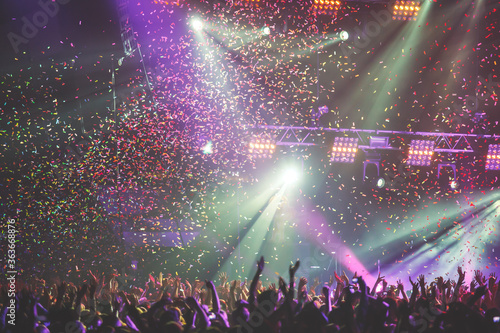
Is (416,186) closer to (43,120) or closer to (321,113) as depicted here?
(321,113)

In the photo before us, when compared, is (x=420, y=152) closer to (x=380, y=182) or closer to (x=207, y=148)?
(x=380, y=182)

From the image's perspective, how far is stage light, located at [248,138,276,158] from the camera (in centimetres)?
713

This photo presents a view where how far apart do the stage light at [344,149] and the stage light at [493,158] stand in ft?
8.61

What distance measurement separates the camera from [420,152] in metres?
7.51

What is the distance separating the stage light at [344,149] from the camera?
24.0 feet

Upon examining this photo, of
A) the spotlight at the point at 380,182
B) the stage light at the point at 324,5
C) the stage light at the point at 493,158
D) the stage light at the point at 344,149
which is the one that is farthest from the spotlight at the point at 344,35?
the stage light at the point at 493,158

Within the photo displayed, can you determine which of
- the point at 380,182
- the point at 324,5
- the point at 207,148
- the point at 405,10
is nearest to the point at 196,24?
the point at 207,148

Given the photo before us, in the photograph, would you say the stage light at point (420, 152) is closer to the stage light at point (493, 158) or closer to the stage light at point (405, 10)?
the stage light at point (493, 158)

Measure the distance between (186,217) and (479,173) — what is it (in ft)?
20.8

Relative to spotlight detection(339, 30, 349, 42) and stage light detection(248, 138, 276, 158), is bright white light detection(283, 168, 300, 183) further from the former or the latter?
spotlight detection(339, 30, 349, 42)

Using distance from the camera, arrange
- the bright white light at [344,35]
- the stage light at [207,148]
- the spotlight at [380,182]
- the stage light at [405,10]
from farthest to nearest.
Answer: the spotlight at [380,182] → the bright white light at [344,35] → the stage light at [405,10] → the stage light at [207,148]

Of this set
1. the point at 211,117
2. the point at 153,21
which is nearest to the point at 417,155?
the point at 211,117

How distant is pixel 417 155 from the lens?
24.7 ft

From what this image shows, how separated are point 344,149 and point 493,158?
2.94m
